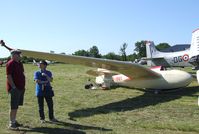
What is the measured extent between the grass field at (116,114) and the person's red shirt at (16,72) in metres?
0.88

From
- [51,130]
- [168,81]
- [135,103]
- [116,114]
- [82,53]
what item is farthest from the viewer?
[82,53]

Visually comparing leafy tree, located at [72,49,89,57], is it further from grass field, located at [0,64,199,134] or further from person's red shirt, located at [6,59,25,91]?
person's red shirt, located at [6,59,25,91]

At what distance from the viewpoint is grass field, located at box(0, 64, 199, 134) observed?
659 centimetres

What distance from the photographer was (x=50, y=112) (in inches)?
291

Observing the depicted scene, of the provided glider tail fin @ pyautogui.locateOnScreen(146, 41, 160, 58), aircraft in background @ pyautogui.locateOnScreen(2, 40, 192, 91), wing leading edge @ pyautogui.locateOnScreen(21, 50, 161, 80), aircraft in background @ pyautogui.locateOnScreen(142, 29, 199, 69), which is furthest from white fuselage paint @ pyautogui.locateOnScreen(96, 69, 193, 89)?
glider tail fin @ pyautogui.locateOnScreen(146, 41, 160, 58)

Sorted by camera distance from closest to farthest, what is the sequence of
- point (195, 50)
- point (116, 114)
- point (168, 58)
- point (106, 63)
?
point (116, 114)
point (195, 50)
point (106, 63)
point (168, 58)

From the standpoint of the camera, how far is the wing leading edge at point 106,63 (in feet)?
32.0

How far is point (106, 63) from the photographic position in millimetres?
10945

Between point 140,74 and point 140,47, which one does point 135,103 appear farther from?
point 140,47

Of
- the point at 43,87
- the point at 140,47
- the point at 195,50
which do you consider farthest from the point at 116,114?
the point at 140,47

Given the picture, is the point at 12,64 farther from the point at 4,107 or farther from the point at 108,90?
the point at 108,90

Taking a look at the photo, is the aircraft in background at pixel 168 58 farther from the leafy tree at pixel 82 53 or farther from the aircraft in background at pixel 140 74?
the leafy tree at pixel 82 53

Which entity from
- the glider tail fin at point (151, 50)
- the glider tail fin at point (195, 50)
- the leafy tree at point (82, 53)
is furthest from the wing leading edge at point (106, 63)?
the leafy tree at point (82, 53)

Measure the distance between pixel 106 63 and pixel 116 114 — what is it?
312cm
